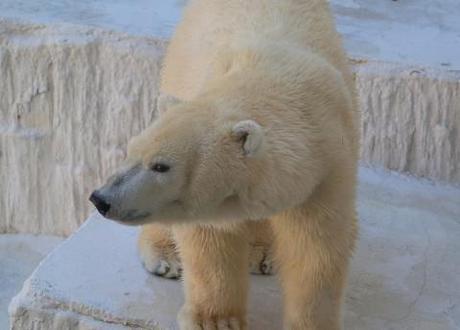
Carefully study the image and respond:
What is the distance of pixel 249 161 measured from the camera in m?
1.79

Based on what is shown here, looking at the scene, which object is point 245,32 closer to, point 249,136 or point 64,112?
point 249,136

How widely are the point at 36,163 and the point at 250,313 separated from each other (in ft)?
5.33

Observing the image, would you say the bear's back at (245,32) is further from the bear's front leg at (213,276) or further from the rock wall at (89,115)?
the rock wall at (89,115)

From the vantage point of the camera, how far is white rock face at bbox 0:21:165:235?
3518 millimetres

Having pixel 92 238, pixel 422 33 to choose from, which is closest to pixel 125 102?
pixel 92 238

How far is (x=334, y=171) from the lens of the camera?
196cm

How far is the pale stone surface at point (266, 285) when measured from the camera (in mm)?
2443

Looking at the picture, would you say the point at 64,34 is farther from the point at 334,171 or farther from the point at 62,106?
the point at 334,171

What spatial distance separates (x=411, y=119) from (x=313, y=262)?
54.4 inches

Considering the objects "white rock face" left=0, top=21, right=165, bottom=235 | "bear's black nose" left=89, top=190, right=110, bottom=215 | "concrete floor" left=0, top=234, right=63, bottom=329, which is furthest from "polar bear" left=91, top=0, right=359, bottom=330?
"concrete floor" left=0, top=234, right=63, bottom=329

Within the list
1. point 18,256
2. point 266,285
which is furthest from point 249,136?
point 18,256

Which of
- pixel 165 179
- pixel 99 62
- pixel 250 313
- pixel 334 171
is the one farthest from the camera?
pixel 99 62

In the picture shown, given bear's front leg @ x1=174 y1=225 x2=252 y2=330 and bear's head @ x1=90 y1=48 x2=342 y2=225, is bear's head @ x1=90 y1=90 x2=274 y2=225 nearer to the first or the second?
bear's head @ x1=90 y1=48 x2=342 y2=225

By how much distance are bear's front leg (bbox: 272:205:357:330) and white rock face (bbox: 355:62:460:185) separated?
1187 millimetres
